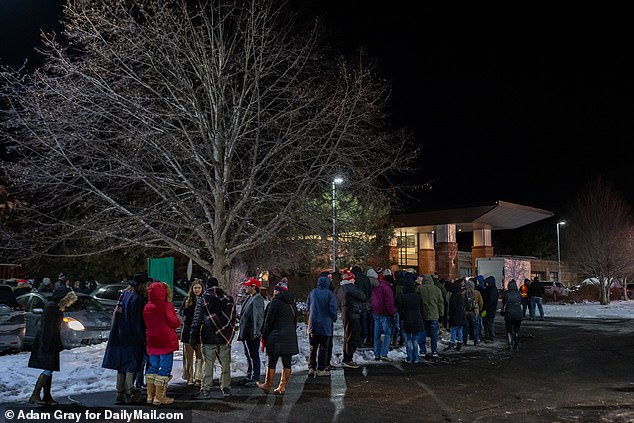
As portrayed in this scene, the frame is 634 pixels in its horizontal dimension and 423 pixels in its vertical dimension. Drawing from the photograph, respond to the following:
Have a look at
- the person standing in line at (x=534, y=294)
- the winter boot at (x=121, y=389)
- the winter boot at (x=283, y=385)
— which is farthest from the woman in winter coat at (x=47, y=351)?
the person standing in line at (x=534, y=294)

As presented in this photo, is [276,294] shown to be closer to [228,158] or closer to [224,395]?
[224,395]

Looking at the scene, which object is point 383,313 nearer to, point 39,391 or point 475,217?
point 39,391

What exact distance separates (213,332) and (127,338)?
1.28 meters

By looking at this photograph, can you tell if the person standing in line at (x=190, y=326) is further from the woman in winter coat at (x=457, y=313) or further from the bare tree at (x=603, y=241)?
the bare tree at (x=603, y=241)

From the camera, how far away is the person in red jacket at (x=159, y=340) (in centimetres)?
834

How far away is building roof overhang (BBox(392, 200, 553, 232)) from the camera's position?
4441 cm

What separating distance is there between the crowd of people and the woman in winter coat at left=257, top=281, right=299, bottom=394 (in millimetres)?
16

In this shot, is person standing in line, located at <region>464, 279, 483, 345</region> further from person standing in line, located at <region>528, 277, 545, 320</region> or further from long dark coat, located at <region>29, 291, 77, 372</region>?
long dark coat, located at <region>29, 291, 77, 372</region>

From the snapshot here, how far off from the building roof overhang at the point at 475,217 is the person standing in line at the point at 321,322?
33442 mm

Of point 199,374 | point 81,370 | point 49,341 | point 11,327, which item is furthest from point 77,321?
point 49,341

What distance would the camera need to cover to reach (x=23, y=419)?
751 centimetres

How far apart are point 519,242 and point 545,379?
242ft

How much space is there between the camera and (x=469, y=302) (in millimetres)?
15430

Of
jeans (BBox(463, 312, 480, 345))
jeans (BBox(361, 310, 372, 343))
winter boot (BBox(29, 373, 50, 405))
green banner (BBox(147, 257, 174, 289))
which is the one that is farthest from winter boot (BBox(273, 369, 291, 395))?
jeans (BBox(463, 312, 480, 345))
